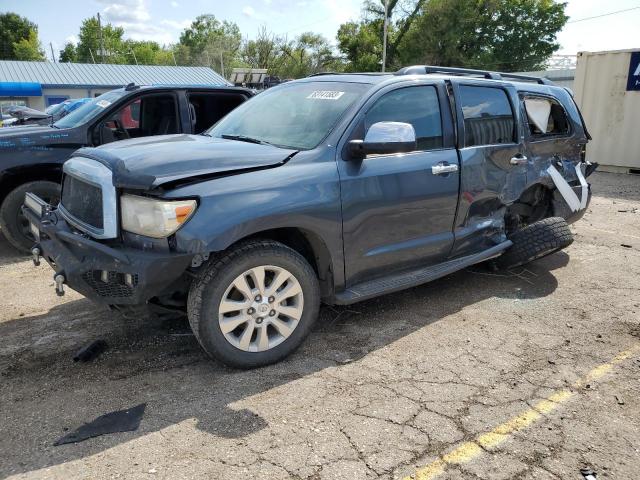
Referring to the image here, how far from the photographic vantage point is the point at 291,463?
2482 mm

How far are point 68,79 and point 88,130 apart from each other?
39461 millimetres

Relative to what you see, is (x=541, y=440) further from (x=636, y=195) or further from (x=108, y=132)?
(x=636, y=195)

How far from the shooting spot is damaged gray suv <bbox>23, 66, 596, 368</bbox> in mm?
2996

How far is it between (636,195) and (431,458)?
9.46 metres

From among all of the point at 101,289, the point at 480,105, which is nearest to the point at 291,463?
the point at 101,289

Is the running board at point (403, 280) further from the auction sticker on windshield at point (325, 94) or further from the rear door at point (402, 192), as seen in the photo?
the auction sticker on windshield at point (325, 94)

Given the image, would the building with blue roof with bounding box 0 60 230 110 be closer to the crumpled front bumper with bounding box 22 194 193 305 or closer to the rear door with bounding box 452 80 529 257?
the rear door with bounding box 452 80 529 257

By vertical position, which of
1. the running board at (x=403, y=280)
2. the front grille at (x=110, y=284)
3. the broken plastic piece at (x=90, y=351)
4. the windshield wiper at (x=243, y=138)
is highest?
the windshield wiper at (x=243, y=138)

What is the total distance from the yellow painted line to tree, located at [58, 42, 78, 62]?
10172 centimetres

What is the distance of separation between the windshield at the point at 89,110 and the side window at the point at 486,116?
404 centimetres

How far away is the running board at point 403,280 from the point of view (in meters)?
3.62

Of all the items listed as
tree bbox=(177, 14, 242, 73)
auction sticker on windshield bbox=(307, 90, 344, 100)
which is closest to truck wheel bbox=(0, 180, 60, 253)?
auction sticker on windshield bbox=(307, 90, 344, 100)

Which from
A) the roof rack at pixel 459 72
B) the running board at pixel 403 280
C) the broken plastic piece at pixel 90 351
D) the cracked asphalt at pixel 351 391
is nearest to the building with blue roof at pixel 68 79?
the roof rack at pixel 459 72

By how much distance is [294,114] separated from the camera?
397 centimetres
